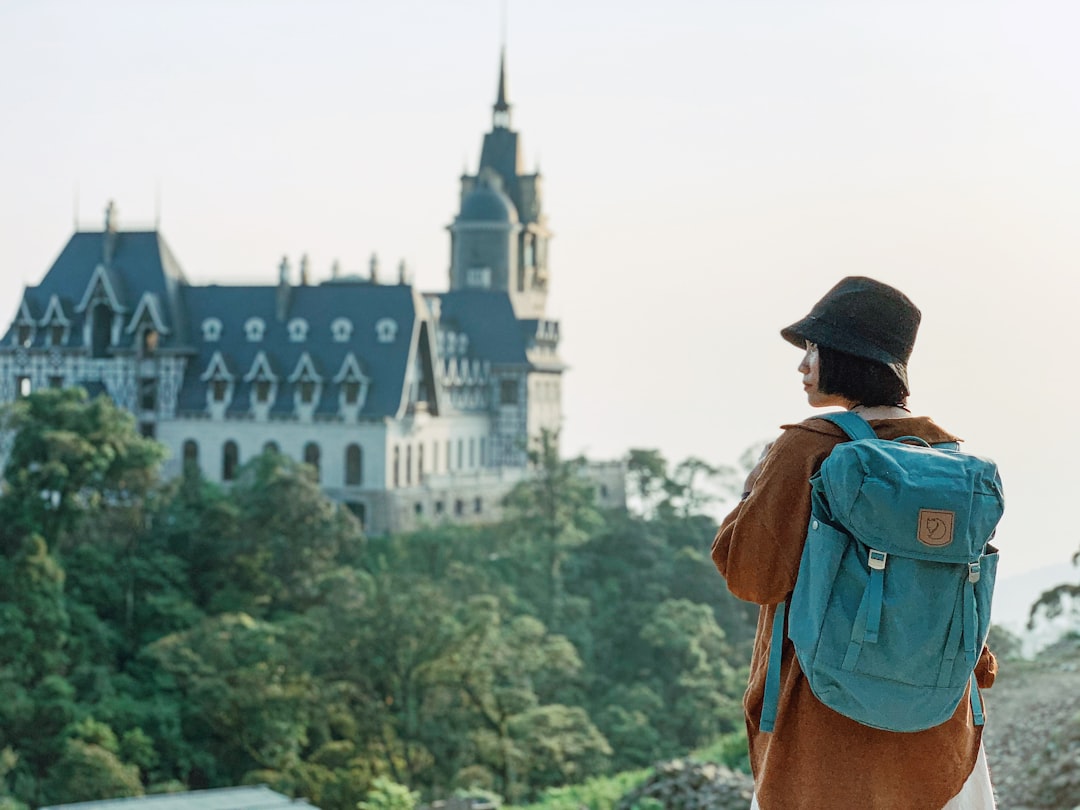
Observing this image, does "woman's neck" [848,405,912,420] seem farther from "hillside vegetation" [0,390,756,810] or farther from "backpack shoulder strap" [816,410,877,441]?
"hillside vegetation" [0,390,756,810]

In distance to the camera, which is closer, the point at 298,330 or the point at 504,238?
the point at 298,330

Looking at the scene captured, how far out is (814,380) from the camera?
3594 millimetres

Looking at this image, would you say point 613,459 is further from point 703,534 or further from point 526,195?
point 526,195

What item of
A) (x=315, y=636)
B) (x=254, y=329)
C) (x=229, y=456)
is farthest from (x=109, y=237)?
(x=315, y=636)

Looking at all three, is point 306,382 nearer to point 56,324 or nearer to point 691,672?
point 56,324

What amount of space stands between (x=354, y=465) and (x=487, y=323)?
44.6 ft

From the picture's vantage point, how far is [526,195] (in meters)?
69.2

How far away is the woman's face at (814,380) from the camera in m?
3.58

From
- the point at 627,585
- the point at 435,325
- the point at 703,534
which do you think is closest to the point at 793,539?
the point at 627,585

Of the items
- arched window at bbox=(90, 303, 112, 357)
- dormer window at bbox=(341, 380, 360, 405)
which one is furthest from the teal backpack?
arched window at bbox=(90, 303, 112, 357)

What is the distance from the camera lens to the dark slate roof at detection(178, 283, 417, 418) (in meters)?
48.3

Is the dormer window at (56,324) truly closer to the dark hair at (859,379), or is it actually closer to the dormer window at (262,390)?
the dormer window at (262,390)

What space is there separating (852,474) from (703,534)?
46425 millimetres

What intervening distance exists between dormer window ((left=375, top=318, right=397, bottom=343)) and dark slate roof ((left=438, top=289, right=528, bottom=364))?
8.60 metres
